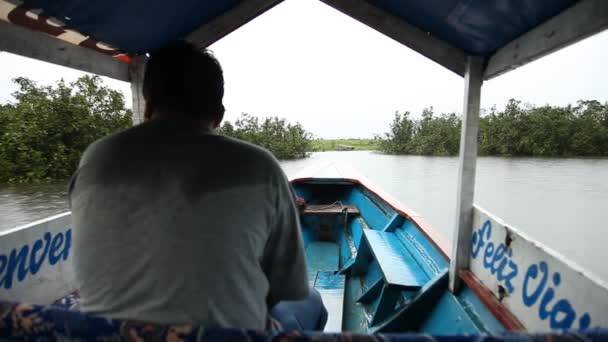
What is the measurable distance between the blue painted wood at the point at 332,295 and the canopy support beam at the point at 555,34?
183cm

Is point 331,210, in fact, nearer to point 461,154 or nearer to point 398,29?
point 461,154

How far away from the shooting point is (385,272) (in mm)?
1916

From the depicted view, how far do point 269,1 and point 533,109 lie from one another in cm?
2180

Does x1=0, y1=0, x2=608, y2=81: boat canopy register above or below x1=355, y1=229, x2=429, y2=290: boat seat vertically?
above

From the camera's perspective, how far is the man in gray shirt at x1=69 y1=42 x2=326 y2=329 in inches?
23.7

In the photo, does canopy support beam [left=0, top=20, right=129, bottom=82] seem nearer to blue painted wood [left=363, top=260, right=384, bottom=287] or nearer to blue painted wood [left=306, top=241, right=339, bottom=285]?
blue painted wood [left=306, top=241, right=339, bottom=285]

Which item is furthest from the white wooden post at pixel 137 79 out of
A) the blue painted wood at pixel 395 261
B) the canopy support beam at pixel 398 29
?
the blue painted wood at pixel 395 261

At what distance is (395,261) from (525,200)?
453 inches

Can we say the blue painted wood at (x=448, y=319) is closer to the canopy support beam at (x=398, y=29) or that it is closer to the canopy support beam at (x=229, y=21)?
the canopy support beam at (x=398, y=29)

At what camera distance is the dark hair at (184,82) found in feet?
2.49

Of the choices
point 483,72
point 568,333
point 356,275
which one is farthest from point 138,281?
point 356,275

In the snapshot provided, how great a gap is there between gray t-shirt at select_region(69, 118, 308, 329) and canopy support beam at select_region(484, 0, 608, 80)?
1.14 metres

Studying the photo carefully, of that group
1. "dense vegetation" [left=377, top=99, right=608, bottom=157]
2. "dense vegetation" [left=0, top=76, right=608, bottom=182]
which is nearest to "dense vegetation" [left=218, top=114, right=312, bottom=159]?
"dense vegetation" [left=0, top=76, right=608, bottom=182]

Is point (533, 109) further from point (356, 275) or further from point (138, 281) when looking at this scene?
point (138, 281)
